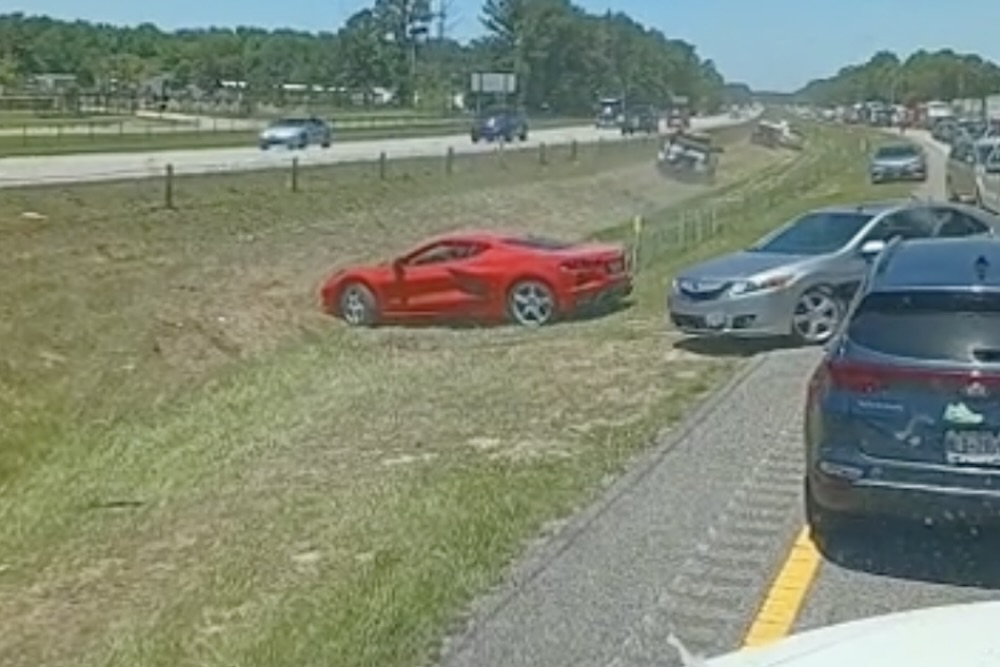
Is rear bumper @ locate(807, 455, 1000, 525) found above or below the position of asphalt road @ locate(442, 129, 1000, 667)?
above

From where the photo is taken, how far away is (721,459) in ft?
34.1

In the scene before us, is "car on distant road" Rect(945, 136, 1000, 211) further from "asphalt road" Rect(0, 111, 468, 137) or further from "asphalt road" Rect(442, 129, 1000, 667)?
"asphalt road" Rect(0, 111, 468, 137)

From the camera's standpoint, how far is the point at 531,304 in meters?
20.7

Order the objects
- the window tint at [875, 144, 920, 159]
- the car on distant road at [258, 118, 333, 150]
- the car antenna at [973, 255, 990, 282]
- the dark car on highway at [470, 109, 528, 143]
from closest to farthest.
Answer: the car antenna at [973, 255, 990, 282] → the window tint at [875, 144, 920, 159] → the car on distant road at [258, 118, 333, 150] → the dark car on highway at [470, 109, 528, 143]

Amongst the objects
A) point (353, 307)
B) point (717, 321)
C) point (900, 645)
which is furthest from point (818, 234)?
point (900, 645)

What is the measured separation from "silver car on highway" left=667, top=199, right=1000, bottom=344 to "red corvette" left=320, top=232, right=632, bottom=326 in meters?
3.40

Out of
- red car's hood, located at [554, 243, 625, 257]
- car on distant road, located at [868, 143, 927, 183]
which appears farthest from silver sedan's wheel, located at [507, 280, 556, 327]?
car on distant road, located at [868, 143, 927, 183]

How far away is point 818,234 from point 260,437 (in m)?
6.88

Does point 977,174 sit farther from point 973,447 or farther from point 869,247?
point 973,447

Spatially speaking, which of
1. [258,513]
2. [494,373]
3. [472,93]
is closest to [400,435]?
[258,513]

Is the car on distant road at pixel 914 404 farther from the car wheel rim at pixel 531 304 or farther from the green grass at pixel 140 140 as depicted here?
the green grass at pixel 140 140

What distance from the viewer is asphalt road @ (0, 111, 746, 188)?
37853 millimetres

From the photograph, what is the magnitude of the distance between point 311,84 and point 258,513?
130392 millimetres

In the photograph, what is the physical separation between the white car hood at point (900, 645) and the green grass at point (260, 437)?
3.35 meters
